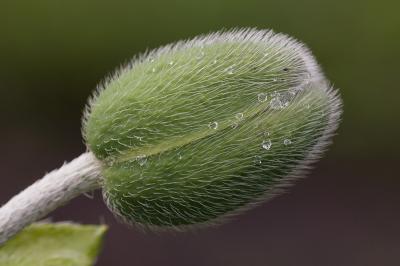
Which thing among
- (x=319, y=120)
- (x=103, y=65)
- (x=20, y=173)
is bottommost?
(x=319, y=120)

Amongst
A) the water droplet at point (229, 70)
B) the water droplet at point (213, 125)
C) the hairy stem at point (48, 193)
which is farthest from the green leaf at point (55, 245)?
the water droplet at point (229, 70)

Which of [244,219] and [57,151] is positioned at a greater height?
[57,151]

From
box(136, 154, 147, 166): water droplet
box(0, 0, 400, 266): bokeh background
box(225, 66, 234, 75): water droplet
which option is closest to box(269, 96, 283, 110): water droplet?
box(225, 66, 234, 75): water droplet

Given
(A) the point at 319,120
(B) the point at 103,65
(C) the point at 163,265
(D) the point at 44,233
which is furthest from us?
(B) the point at 103,65

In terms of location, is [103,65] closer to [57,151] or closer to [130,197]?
[57,151]

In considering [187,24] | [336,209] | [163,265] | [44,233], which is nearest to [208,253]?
[163,265]

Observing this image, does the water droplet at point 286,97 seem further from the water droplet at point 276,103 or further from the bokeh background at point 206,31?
the bokeh background at point 206,31

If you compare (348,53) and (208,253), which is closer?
(208,253)

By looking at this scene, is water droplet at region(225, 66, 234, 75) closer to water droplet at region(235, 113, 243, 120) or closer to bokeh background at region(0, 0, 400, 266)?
water droplet at region(235, 113, 243, 120)
